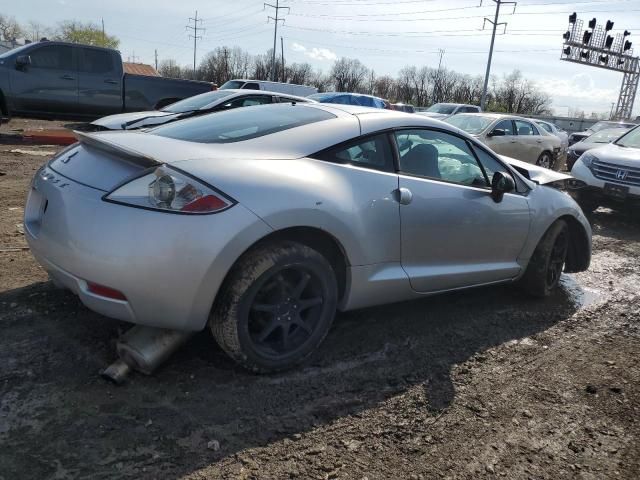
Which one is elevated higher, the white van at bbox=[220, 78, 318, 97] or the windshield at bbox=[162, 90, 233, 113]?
the white van at bbox=[220, 78, 318, 97]

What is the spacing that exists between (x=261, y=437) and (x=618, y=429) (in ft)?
6.24

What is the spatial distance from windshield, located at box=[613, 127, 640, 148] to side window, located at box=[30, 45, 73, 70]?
11923 millimetres

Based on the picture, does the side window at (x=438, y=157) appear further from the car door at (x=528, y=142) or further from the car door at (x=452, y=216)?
the car door at (x=528, y=142)

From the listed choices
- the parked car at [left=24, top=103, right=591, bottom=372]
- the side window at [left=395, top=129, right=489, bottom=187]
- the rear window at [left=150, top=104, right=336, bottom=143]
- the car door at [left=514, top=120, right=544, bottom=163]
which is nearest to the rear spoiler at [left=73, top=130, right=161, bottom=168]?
the parked car at [left=24, top=103, right=591, bottom=372]

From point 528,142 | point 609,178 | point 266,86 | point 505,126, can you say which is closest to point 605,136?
point 528,142

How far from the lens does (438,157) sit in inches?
148

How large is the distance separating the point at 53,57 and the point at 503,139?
10741 mm

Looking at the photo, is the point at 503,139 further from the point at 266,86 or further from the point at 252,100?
the point at 266,86

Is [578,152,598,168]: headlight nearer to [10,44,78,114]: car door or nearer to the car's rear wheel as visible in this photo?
the car's rear wheel

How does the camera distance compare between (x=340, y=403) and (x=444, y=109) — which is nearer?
(x=340, y=403)

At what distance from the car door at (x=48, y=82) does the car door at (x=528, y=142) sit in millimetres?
10784

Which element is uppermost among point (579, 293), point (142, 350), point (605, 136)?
point (605, 136)

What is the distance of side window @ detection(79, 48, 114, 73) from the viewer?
13.0 meters

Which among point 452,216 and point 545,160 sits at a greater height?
point 452,216
